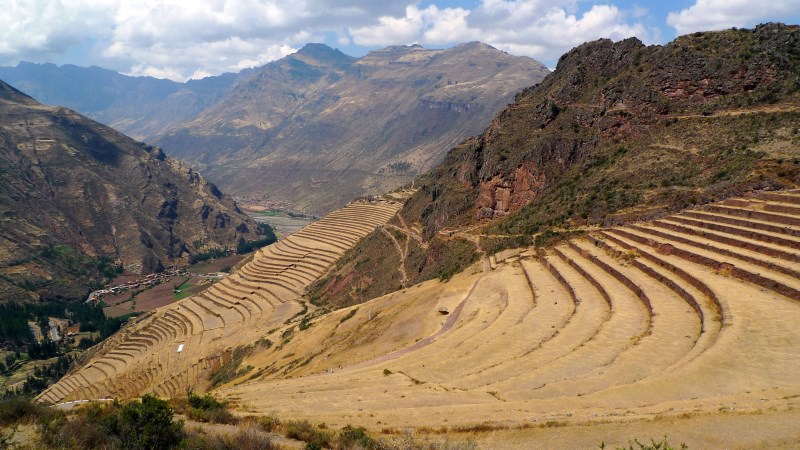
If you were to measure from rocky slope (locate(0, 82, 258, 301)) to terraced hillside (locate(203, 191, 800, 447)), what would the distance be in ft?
416

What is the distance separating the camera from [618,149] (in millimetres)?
51031

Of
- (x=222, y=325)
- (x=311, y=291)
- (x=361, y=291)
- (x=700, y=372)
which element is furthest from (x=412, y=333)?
(x=222, y=325)

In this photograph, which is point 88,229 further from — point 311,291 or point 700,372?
point 700,372

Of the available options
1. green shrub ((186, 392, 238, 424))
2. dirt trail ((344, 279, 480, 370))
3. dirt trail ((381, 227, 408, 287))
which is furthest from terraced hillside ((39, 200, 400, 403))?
green shrub ((186, 392, 238, 424))

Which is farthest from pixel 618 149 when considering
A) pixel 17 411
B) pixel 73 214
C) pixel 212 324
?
pixel 73 214

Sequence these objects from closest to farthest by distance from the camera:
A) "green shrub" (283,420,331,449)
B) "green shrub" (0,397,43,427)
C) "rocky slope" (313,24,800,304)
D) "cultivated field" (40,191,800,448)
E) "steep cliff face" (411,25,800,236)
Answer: "green shrub" (283,420,331,449)
"green shrub" (0,397,43,427)
"cultivated field" (40,191,800,448)
"rocky slope" (313,24,800,304)
"steep cliff face" (411,25,800,236)

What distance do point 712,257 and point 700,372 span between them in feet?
46.3

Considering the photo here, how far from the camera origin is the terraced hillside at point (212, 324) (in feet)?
188

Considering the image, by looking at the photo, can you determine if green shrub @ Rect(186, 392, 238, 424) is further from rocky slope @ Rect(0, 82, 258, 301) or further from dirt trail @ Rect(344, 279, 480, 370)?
rocky slope @ Rect(0, 82, 258, 301)

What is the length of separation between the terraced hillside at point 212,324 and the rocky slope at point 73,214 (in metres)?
65.8

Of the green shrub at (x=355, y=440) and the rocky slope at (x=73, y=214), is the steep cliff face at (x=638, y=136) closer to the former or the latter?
the green shrub at (x=355, y=440)

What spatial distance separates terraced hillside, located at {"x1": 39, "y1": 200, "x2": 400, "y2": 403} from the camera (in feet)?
188

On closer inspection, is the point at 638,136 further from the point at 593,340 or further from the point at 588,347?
the point at 588,347

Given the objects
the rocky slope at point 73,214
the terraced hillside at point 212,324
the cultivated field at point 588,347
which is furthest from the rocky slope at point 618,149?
the rocky slope at point 73,214
